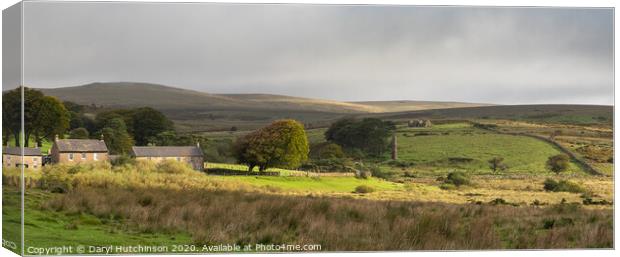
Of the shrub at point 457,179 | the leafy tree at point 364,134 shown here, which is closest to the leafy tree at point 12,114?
the leafy tree at point 364,134

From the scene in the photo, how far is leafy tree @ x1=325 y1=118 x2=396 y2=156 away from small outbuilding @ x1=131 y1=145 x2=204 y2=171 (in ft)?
8.94

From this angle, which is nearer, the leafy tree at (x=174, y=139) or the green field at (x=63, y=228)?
the green field at (x=63, y=228)

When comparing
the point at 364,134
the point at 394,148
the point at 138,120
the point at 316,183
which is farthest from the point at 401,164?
the point at 138,120

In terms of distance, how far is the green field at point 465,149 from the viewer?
20.6 meters

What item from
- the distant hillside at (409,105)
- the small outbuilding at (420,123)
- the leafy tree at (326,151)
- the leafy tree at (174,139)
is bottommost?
the leafy tree at (326,151)

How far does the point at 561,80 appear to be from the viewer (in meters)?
20.8

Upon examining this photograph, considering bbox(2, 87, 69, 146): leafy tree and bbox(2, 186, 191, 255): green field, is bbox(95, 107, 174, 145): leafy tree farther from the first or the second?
bbox(2, 186, 191, 255): green field

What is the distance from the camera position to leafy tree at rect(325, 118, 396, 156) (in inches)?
804

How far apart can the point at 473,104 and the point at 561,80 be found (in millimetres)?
1932

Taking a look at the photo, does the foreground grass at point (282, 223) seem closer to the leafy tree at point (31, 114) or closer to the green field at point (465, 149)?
the green field at point (465, 149)

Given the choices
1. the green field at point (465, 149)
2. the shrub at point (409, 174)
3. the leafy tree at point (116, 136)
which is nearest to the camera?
the leafy tree at point (116, 136)

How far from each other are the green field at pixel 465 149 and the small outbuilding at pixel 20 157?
7181 mm

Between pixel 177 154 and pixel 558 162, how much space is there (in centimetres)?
786

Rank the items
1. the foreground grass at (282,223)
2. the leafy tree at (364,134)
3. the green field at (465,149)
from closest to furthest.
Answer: the foreground grass at (282,223) < the leafy tree at (364,134) < the green field at (465,149)
